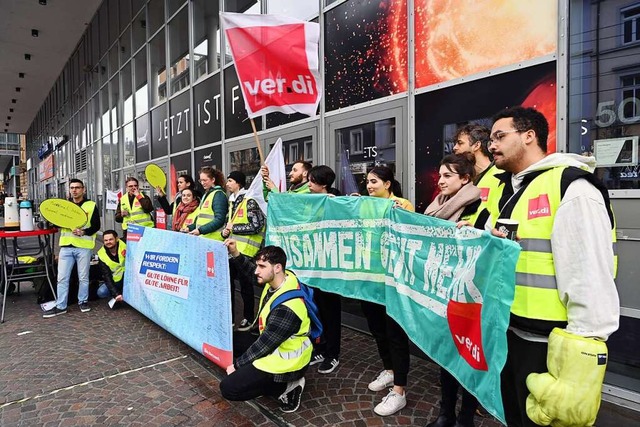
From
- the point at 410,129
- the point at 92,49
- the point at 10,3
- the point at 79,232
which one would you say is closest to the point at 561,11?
the point at 410,129

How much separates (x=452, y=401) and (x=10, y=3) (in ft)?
57.4

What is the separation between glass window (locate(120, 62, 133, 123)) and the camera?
12508 millimetres

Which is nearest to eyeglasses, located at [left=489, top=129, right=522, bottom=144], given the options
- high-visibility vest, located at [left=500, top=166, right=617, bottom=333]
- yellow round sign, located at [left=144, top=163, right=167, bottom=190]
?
high-visibility vest, located at [left=500, top=166, right=617, bottom=333]

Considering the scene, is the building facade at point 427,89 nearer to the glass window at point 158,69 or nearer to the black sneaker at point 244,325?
the glass window at point 158,69

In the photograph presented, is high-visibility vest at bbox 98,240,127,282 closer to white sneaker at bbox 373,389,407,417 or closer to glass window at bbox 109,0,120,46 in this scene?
white sneaker at bbox 373,389,407,417

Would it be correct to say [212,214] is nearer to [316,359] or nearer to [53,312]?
[316,359]

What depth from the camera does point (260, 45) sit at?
4113 millimetres

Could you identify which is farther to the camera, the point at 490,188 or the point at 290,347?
the point at 290,347

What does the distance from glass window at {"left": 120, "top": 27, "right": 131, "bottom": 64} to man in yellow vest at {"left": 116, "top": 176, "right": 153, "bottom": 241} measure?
25.9 feet

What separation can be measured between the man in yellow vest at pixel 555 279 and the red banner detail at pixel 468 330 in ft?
0.48

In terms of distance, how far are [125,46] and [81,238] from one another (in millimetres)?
9736

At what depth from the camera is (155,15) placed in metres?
10.6

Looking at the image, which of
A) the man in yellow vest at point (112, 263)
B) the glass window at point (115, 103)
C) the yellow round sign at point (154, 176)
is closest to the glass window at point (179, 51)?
the yellow round sign at point (154, 176)

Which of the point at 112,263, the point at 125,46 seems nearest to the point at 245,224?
the point at 112,263
